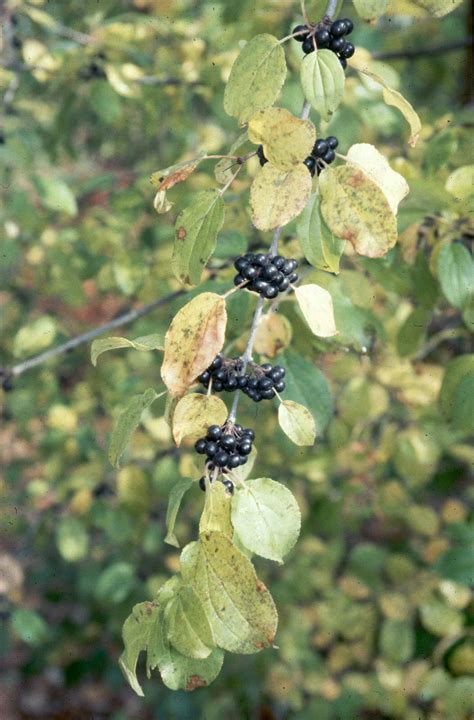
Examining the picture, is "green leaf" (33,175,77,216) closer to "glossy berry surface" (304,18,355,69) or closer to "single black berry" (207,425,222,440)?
"glossy berry surface" (304,18,355,69)

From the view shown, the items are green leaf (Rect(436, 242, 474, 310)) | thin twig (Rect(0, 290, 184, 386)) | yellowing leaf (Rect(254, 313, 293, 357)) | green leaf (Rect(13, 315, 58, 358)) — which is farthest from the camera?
green leaf (Rect(13, 315, 58, 358))

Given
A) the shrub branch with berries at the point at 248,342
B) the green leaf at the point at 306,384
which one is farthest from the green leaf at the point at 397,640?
the shrub branch with berries at the point at 248,342

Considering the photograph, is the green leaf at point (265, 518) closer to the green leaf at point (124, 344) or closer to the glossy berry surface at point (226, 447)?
the glossy berry surface at point (226, 447)

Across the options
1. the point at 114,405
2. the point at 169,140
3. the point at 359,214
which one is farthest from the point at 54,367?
the point at 359,214

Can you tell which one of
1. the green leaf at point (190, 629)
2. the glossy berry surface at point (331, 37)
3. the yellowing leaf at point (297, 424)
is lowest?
the green leaf at point (190, 629)

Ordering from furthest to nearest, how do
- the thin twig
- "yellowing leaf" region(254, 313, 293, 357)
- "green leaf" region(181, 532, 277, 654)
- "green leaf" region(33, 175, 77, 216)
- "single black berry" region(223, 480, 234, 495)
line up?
"green leaf" region(33, 175, 77, 216) < the thin twig < "yellowing leaf" region(254, 313, 293, 357) < "single black berry" region(223, 480, 234, 495) < "green leaf" region(181, 532, 277, 654)

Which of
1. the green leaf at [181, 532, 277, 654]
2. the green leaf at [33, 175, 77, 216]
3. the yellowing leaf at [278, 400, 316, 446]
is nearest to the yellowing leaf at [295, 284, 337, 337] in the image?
the yellowing leaf at [278, 400, 316, 446]
